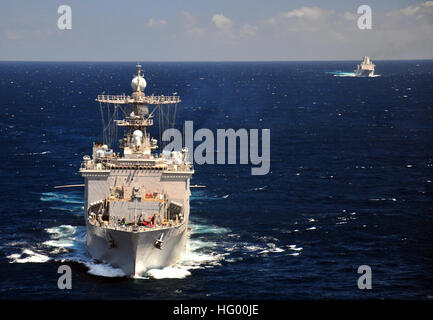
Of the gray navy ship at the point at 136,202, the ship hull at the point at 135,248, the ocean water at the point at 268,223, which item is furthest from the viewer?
the gray navy ship at the point at 136,202

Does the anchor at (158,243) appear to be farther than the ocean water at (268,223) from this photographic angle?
Yes

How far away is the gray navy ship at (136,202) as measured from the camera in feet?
184

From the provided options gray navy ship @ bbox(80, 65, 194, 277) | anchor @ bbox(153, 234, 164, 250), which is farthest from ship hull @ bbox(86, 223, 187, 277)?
anchor @ bbox(153, 234, 164, 250)

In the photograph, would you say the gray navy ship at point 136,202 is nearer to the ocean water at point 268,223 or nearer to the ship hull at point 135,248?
the ship hull at point 135,248

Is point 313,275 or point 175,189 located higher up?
point 175,189

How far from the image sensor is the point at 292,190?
292 feet

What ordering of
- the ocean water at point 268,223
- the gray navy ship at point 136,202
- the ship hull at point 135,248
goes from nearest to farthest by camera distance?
the ocean water at point 268,223 < the ship hull at point 135,248 < the gray navy ship at point 136,202

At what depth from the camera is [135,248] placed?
55.2 meters

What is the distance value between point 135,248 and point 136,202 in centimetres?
590

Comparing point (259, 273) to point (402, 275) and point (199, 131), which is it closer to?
point (402, 275)

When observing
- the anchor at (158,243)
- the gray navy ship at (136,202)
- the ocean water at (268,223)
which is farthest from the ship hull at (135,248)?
the ocean water at (268,223)

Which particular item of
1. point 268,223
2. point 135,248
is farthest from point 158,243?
point 268,223
